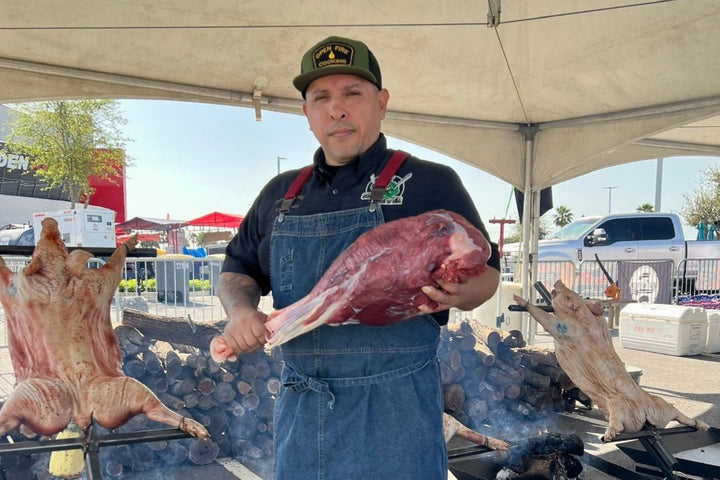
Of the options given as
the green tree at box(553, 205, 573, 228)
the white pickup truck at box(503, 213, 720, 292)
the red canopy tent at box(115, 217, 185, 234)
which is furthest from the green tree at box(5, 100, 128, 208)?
the green tree at box(553, 205, 573, 228)

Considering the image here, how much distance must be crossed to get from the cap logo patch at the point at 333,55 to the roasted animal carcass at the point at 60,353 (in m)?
1.56

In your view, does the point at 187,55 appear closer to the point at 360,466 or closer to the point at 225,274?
the point at 225,274

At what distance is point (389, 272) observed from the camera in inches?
50.4

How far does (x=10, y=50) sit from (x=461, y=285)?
3.56 m

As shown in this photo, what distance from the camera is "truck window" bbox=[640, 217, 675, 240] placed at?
12617mm

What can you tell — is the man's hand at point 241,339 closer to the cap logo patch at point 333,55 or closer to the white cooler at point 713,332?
the cap logo patch at point 333,55

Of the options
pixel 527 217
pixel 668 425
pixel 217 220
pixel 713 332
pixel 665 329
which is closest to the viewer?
pixel 668 425

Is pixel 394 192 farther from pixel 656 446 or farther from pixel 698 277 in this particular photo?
pixel 698 277

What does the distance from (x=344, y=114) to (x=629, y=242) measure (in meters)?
13.0

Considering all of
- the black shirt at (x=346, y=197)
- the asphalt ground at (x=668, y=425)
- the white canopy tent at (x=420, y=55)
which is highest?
the white canopy tent at (x=420, y=55)

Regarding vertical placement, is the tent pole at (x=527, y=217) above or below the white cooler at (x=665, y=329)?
above

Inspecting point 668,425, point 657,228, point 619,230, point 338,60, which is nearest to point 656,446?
point 668,425

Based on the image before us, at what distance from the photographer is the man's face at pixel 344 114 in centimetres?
158

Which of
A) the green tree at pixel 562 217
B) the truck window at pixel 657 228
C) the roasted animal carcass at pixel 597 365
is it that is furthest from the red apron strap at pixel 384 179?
the green tree at pixel 562 217
